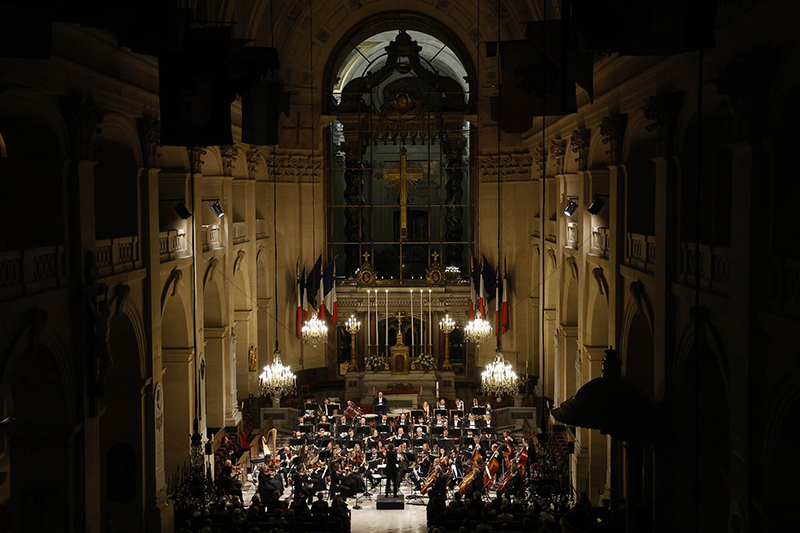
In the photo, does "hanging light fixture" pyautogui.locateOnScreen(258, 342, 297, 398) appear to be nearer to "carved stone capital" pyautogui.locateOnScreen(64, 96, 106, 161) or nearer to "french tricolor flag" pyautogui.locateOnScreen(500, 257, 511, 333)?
"french tricolor flag" pyautogui.locateOnScreen(500, 257, 511, 333)

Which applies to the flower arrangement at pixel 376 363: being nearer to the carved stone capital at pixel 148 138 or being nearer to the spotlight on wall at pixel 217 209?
the spotlight on wall at pixel 217 209

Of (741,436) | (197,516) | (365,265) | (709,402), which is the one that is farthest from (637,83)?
(365,265)

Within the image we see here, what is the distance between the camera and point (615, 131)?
17.2 meters

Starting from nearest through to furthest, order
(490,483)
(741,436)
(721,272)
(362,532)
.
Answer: (741,436), (721,272), (362,532), (490,483)

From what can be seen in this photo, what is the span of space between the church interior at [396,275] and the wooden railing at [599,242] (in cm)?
13

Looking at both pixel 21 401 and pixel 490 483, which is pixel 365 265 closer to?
pixel 490 483

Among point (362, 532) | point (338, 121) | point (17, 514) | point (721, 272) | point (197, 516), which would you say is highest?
point (338, 121)

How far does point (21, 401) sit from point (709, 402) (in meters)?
11.7

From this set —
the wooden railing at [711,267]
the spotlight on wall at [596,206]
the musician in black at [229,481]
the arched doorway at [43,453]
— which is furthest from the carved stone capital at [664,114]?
the musician in black at [229,481]

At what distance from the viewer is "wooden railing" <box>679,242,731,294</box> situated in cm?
1187

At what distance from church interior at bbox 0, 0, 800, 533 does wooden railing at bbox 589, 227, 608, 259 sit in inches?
5.2

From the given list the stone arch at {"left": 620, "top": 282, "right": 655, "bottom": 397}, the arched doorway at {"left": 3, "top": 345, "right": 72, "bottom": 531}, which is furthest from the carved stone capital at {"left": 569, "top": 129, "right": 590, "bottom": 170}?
the arched doorway at {"left": 3, "top": 345, "right": 72, "bottom": 531}

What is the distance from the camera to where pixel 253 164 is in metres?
27.4

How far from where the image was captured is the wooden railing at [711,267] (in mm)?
11867
